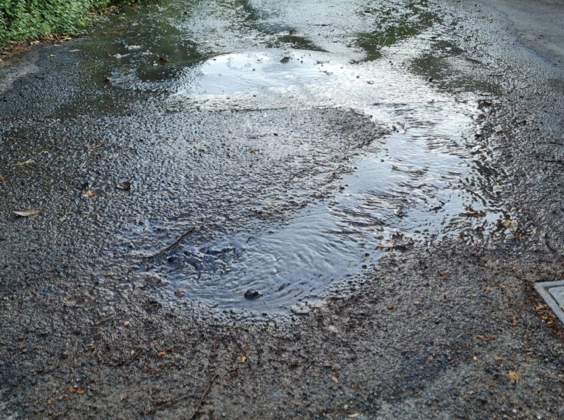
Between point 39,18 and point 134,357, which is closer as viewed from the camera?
point 134,357

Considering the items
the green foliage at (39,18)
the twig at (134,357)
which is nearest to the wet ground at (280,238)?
the twig at (134,357)

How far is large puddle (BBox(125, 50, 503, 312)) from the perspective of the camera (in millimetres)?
3283

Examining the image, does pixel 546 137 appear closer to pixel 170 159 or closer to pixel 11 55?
pixel 170 159

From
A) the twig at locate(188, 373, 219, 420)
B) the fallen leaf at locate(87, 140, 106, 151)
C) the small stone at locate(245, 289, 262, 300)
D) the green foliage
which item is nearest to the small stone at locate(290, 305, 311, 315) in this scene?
the small stone at locate(245, 289, 262, 300)

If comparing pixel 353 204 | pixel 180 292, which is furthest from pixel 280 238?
pixel 180 292

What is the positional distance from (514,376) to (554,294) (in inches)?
29.4

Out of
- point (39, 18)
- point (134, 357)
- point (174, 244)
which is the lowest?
point (134, 357)

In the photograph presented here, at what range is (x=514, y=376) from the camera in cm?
259

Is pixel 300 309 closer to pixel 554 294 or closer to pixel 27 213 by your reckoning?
pixel 554 294

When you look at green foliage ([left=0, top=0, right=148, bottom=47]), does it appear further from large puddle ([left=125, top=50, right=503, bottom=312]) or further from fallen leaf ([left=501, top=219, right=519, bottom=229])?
fallen leaf ([left=501, top=219, right=519, bottom=229])

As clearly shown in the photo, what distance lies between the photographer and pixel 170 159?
4.65m

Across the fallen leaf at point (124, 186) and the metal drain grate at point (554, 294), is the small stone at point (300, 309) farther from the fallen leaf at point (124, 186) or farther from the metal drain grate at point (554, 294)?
the fallen leaf at point (124, 186)

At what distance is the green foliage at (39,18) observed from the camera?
7.84 m

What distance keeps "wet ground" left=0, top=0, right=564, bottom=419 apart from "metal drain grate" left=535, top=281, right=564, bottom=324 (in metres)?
0.07
